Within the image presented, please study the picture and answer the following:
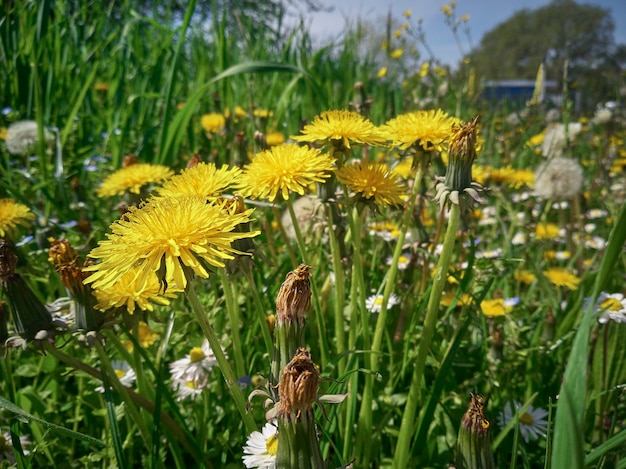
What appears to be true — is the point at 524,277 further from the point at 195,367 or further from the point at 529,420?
the point at 195,367

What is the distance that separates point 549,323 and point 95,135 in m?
2.31

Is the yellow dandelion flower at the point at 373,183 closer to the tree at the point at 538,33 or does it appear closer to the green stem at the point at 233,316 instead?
the green stem at the point at 233,316

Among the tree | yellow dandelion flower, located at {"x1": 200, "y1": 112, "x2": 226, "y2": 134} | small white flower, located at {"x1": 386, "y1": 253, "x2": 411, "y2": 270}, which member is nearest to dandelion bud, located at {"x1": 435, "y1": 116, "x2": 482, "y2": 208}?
small white flower, located at {"x1": 386, "y1": 253, "x2": 411, "y2": 270}

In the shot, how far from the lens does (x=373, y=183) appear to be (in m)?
0.88

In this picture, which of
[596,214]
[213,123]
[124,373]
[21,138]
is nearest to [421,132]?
[124,373]

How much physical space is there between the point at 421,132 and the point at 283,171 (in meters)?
0.27

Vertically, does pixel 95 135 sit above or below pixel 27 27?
below

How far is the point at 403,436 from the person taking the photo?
81cm

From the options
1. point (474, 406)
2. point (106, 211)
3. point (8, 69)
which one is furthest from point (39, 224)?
point (474, 406)

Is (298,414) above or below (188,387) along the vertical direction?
above

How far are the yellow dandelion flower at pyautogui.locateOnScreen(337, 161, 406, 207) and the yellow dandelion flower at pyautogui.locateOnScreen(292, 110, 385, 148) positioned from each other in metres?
0.05

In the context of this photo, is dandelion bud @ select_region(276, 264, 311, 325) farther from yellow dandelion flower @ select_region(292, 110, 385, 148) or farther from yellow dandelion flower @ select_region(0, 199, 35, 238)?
yellow dandelion flower @ select_region(0, 199, 35, 238)

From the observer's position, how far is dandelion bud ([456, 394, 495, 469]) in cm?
61

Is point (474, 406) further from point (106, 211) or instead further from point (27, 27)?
point (27, 27)
